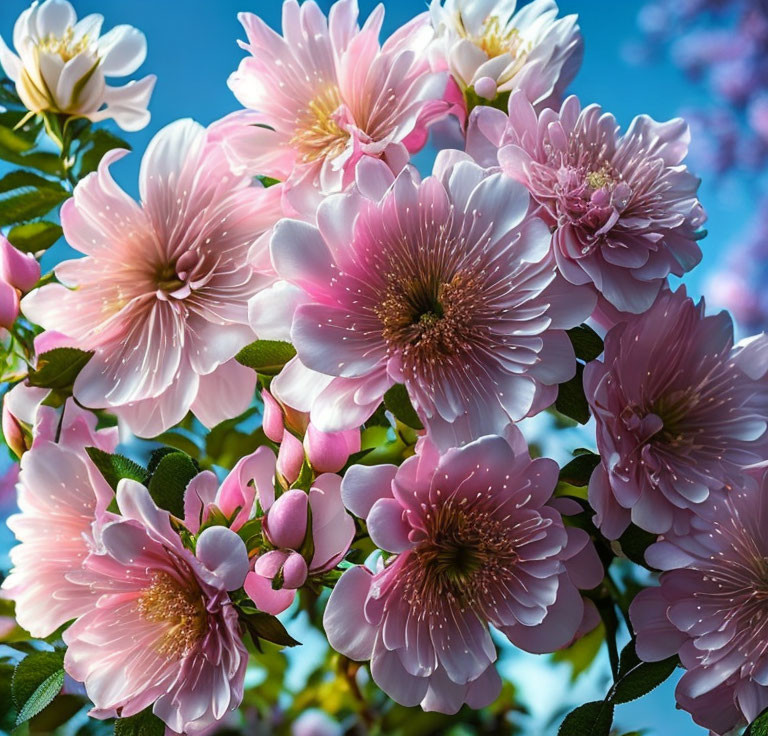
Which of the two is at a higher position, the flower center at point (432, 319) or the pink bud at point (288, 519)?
the flower center at point (432, 319)

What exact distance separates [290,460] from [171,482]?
0.06 m

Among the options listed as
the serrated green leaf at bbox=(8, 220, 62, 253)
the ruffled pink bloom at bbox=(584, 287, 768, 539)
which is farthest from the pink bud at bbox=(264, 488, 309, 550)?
the serrated green leaf at bbox=(8, 220, 62, 253)

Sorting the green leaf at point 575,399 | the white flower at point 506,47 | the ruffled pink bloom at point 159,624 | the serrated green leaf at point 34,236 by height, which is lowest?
the ruffled pink bloom at point 159,624

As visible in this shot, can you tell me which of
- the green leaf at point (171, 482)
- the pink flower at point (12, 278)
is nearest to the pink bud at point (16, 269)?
the pink flower at point (12, 278)

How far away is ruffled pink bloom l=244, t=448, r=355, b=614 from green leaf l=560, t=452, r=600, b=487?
0.09m

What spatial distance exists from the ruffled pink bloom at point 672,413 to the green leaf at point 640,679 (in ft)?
0.19

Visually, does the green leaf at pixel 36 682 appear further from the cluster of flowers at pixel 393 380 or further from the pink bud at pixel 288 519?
the pink bud at pixel 288 519

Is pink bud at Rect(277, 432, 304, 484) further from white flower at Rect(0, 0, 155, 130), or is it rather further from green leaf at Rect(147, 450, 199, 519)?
white flower at Rect(0, 0, 155, 130)

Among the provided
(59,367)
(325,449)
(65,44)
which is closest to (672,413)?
(325,449)

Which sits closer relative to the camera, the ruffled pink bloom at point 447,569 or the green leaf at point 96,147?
the ruffled pink bloom at point 447,569

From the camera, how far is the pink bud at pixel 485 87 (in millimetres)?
402

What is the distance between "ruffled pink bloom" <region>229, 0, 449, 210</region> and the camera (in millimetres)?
389

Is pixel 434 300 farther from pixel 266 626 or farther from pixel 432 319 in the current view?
pixel 266 626

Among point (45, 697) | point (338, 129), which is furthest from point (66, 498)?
point (338, 129)
